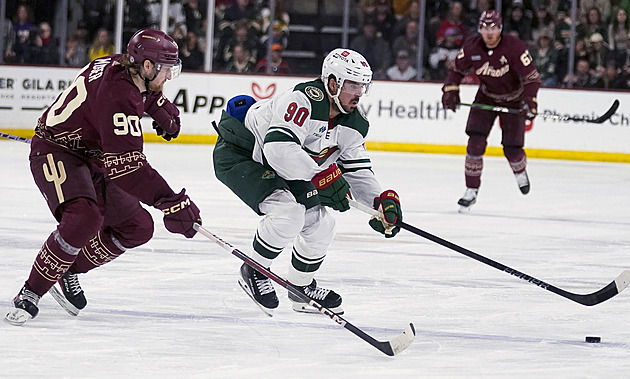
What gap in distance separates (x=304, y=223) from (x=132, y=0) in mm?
7668

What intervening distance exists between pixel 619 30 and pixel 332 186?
8120 mm

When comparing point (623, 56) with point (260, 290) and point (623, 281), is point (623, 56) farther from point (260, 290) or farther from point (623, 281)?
point (260, 290)

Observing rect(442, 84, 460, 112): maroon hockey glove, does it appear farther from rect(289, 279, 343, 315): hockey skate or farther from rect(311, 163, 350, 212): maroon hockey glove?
rect(311, 163, 350, 212): maroon hockey glove

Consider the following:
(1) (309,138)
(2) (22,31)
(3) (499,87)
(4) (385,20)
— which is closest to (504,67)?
(3) (499,87)

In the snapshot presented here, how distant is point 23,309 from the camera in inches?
128

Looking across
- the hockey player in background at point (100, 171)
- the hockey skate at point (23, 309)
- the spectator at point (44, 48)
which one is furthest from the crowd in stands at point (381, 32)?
the hockey skate at point (23, 309)

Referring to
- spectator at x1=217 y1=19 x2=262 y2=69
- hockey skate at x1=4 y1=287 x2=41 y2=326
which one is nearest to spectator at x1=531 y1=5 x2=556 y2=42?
spectator at x1=217 y1=19 x2=262 y2=69

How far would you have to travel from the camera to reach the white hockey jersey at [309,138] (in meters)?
3.40

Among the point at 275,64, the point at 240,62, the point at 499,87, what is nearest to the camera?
the point at 499,87

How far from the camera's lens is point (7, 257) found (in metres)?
4.43

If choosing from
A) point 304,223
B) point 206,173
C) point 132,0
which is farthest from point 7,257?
point 132,0

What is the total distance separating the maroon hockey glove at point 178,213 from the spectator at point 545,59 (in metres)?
8.11

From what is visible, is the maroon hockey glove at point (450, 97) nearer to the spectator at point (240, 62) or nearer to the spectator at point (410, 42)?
the spectator at point (410, 42)

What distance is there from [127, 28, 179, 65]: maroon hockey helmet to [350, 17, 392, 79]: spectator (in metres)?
7.92
